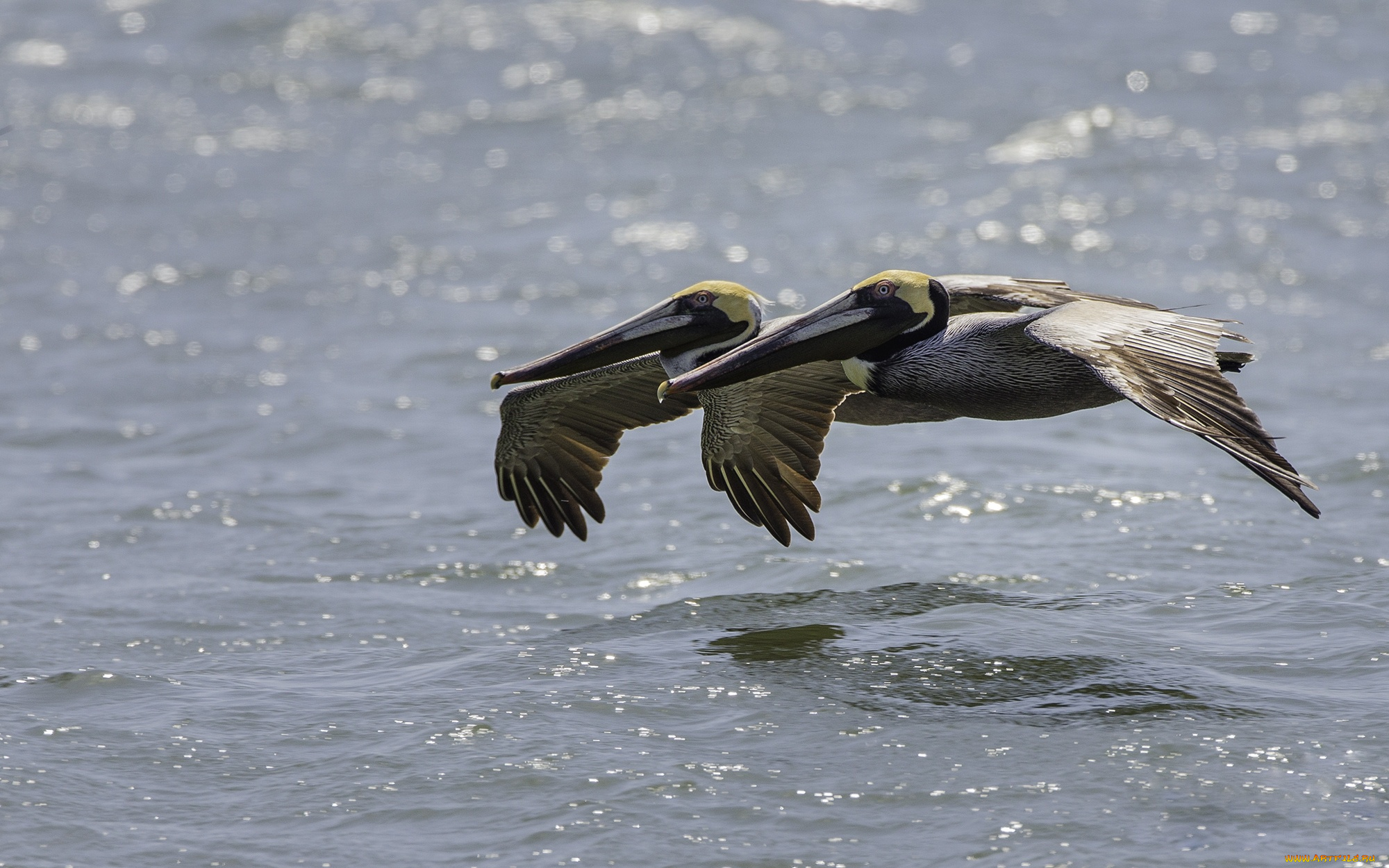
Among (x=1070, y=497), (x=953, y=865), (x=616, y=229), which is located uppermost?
(x=616, y=229)

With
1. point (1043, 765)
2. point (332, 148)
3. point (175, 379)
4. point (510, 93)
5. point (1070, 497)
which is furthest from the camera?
point (510, 93)

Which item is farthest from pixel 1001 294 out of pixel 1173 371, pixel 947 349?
pixel 1173 371

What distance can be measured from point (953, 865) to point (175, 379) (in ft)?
25.8

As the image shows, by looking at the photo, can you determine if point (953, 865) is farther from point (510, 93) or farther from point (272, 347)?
point (510, 93)

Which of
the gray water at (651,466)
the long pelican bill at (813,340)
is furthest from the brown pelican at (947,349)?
the gray water at (651,466)

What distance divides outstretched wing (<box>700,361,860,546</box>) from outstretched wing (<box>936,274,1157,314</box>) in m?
0.56

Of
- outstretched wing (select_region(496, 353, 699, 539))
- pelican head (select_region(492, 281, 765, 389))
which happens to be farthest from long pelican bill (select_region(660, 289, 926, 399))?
outstretched wing (select_region(496, 353, 699, 539))

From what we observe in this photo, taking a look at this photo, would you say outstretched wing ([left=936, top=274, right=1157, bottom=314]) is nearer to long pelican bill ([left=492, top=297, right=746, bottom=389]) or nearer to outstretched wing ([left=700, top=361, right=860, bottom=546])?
outstretched wing ([left=700, top=361, right=860, bottom=546])

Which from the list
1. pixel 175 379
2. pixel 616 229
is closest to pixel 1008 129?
pixel 616 229

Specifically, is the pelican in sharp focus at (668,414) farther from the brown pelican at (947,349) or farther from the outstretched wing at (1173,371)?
the outstretched wing at (1173,371)

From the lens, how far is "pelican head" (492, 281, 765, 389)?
6504 millimetres

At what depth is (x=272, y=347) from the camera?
11.2 metres

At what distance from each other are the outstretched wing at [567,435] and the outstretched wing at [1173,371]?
2.00 meters

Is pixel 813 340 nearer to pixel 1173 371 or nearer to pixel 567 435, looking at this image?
pixel 567 435
